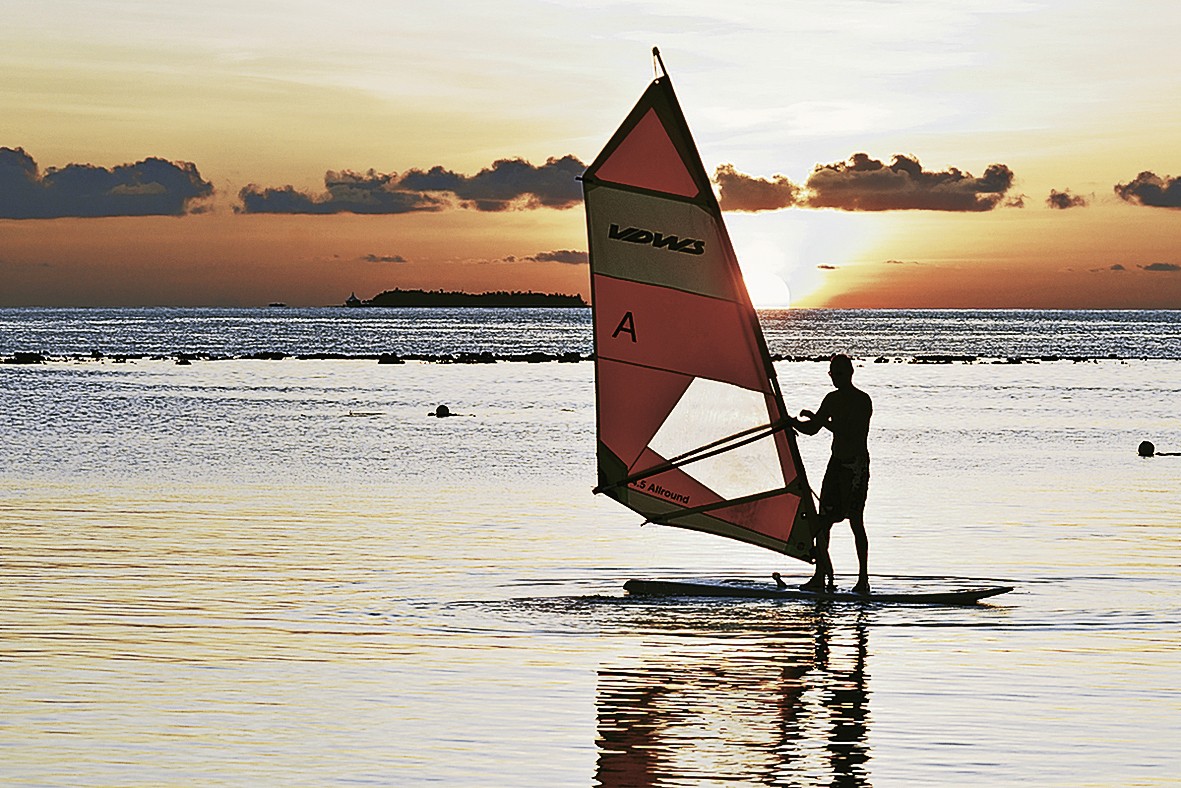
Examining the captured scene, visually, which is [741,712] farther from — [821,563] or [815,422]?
[821,563]

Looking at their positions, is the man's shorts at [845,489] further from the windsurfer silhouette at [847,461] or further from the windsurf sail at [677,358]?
the windsurf sail at [677,358]

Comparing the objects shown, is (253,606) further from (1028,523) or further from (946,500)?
(946,500)

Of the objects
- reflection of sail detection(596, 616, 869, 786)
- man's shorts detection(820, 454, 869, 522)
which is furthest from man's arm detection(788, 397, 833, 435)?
reflection of sail detection(596, 616, 869, 786)

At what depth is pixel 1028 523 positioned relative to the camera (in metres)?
27.6

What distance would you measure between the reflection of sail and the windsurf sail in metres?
3.33

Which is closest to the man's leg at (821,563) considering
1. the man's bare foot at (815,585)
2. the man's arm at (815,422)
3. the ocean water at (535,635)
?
the man's bare foot at (815,585)

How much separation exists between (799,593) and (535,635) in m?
3.87

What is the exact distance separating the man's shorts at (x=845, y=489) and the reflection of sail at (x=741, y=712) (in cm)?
228

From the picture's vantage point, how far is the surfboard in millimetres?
Answer: 18859

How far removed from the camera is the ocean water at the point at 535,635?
1188 centimetres

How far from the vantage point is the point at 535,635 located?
16.6 metres

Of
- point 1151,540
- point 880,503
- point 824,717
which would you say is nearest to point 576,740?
point 824,717

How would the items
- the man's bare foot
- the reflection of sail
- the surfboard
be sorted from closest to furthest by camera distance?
the reflection of sail
the surfboard
the man's bare foot

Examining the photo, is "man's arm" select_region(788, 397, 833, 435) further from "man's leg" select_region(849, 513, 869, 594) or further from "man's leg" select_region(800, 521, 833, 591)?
"man's leg" select_region(800, 521, 833, 591)
